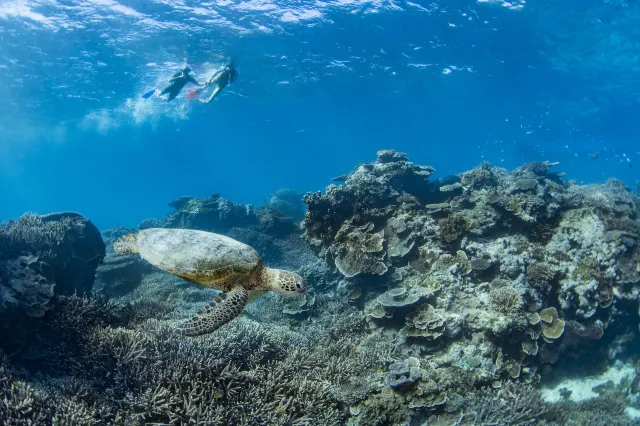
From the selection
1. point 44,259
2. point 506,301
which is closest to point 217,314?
point 44,259

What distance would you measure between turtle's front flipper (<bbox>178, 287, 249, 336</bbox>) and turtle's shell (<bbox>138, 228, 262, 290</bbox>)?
315mm

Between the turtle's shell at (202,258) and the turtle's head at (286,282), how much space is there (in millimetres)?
298

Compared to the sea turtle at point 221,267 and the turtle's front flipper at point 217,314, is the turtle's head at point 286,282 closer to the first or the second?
the sea turtle at point 221,267

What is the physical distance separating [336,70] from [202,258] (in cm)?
2941

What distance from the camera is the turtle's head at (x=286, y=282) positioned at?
15.7ft

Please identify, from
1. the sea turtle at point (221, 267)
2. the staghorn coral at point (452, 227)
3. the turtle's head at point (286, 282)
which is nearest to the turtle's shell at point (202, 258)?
the sea turtle at point (221, 267)

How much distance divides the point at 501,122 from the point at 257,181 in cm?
15385

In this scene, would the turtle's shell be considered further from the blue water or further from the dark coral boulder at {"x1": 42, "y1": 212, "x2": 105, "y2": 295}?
the blue water

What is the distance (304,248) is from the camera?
1409 centimetres

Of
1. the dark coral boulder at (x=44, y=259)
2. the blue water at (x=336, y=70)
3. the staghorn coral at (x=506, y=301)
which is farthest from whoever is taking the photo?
the blue water at (x=336, y=70)

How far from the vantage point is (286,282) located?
4785 mm

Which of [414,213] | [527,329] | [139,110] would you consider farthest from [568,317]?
[139,110]

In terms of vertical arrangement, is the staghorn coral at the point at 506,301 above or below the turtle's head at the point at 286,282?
below

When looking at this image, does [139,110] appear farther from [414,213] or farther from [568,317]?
[568,317]
